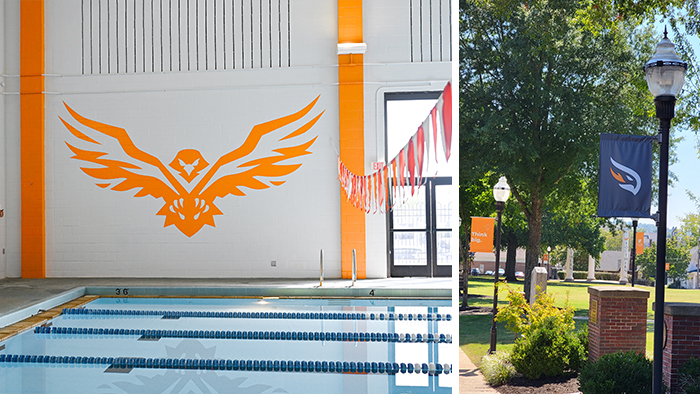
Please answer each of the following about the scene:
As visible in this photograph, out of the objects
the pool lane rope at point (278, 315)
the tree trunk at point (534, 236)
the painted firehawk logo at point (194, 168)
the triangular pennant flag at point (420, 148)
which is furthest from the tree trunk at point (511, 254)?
the triangular pennant flag at point (420, 148)

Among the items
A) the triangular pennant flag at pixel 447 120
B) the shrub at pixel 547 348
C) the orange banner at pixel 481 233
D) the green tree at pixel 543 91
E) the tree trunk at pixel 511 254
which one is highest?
the green tree at pixel 543 91

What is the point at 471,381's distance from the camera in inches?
289

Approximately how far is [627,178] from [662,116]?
18.7 feet

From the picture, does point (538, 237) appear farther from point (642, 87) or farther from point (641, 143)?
point (641, 143)

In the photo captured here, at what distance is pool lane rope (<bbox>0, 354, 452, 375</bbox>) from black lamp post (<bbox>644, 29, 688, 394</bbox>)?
198 cm

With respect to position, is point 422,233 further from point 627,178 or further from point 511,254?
point 511,254

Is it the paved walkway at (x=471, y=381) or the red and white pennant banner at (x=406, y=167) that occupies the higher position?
the red and white pennant banner at (x=406, y=167)

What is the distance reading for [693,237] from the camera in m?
21.5

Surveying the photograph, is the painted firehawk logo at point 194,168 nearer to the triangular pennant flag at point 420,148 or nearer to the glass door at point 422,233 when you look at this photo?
the glass door at point 422,233

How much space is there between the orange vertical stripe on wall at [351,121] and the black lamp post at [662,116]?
537 centimetres

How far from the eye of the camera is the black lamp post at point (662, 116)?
15.1 ft

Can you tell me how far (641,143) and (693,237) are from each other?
14.6 metres

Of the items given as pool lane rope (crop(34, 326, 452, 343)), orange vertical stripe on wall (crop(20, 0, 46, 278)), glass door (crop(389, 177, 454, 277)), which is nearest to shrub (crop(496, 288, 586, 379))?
pool lane rope (crop(34, 326, 452, 343))

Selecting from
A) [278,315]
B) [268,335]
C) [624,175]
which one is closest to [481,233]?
[624,175]
